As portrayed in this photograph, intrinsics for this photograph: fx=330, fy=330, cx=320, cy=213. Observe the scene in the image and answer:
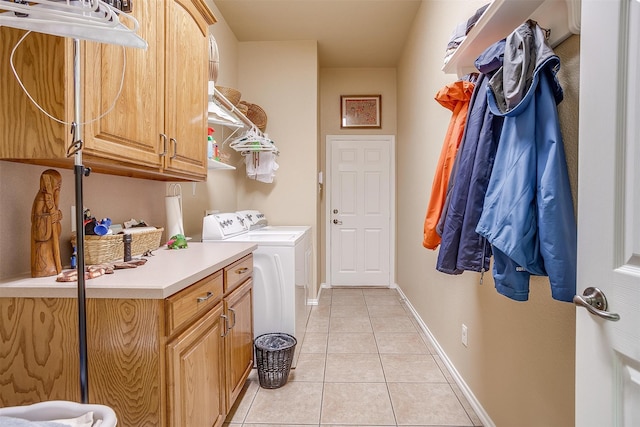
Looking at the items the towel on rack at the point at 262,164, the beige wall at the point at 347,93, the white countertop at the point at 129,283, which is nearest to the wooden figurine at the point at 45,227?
the white countertop at the point at 129,283

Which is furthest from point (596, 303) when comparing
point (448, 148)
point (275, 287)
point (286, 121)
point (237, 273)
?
point (286, 121)

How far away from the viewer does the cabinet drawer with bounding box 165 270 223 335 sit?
41.9 inches

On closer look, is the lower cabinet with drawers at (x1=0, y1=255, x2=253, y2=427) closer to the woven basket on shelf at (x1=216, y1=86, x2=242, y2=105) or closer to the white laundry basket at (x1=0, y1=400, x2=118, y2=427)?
the white laundry basket at (x1=0, y1=400, x2=118, y2=427)

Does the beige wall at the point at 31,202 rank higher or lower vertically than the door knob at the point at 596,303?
higher

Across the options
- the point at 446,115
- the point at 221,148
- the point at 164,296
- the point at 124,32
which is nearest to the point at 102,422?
the point at 164,296

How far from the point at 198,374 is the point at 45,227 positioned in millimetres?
746

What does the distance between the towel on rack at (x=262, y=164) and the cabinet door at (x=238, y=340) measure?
1.74 metres

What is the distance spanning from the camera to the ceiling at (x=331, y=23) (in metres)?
3.06

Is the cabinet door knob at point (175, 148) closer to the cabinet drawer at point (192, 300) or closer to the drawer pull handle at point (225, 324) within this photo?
the cabinet drawer at point (192, 300)

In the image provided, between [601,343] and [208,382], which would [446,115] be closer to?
[601,343]

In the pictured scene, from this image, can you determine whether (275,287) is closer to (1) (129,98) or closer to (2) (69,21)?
(1) (129,98)

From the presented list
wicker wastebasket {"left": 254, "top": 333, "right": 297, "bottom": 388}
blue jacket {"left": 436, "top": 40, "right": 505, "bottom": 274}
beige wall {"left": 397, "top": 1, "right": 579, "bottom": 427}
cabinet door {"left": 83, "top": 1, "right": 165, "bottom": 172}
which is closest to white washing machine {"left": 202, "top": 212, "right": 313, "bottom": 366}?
wicker wastebasket {"left": 254, "top": 333, "right": 297, "bottom": 388}

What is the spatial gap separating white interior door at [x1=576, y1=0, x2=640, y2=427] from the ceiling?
9.08 feet

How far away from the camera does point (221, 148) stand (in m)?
3.28
